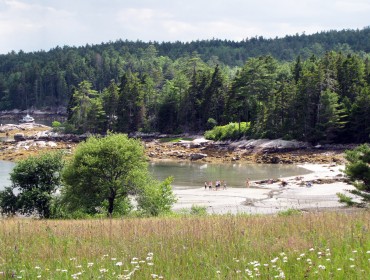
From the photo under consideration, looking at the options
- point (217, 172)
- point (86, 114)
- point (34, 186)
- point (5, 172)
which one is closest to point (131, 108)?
point (86, 114)

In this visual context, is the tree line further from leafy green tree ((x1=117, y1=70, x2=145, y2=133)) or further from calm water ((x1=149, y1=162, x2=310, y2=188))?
calm water ((x1=149, y1=162, x2=310, y2=188))

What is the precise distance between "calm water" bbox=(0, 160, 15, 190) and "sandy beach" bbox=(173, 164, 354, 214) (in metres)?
20.3

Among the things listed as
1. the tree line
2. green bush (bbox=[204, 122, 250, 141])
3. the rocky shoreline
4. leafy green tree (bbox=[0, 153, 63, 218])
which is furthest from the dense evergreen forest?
leafy green tree (bbox=[0, 153, 63, 218])

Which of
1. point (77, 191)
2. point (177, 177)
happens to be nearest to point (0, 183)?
point (177, 177)

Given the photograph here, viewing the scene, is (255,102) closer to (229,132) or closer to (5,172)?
(229,132)

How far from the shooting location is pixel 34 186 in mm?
32375

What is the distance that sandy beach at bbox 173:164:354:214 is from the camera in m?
40.4

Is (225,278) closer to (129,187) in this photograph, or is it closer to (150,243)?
(150,243)

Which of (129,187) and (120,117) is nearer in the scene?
(129,187)

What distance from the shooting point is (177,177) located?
6153cm

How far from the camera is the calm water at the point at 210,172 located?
2271 inches

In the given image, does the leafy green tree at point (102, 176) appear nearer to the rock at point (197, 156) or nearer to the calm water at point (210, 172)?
the calm water at point (210, 172)

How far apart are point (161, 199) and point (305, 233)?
2326 centimetres

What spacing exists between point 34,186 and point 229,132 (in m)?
65.5
